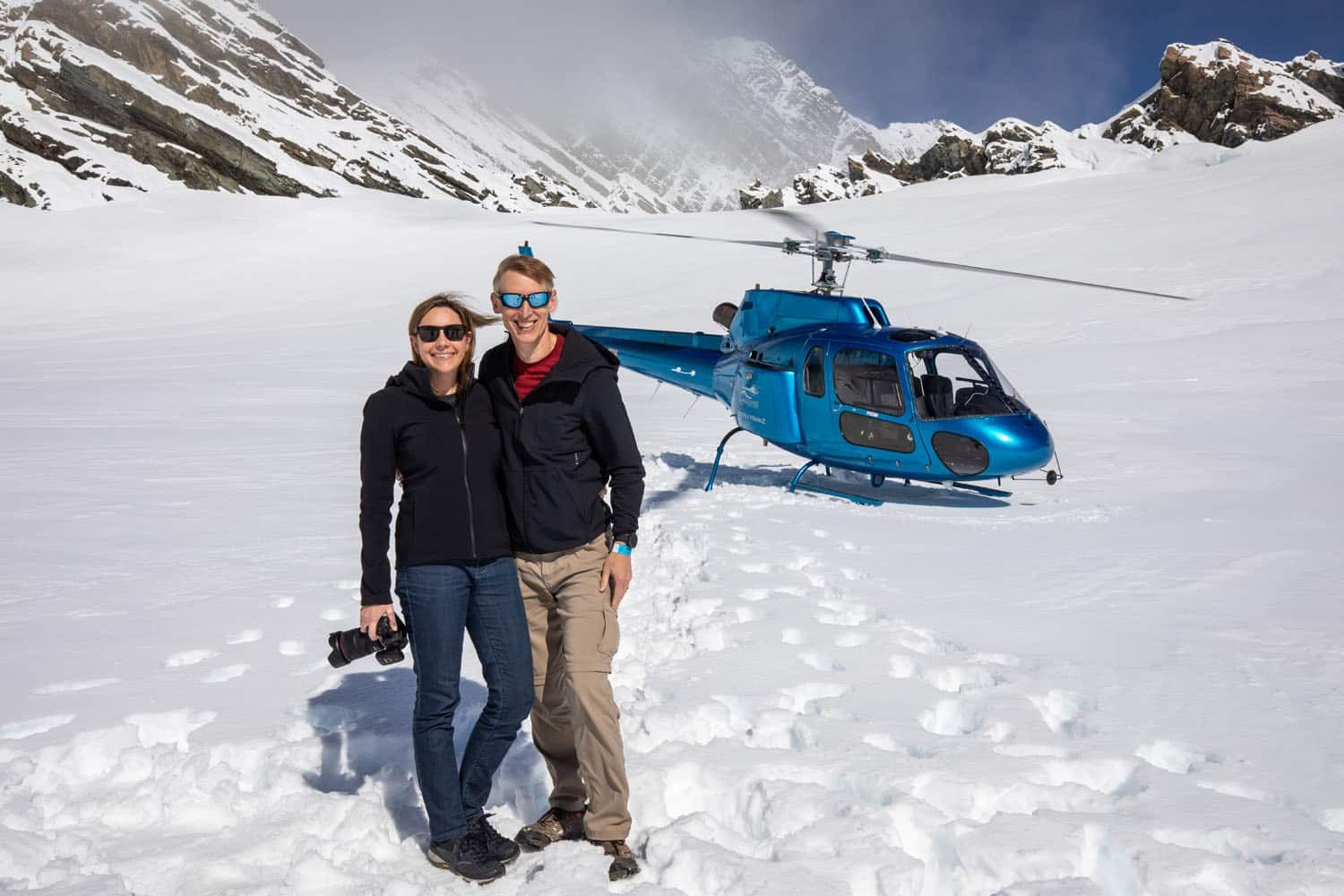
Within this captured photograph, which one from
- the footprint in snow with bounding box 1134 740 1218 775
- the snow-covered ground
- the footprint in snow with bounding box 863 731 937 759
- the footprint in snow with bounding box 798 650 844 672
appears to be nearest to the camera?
the snow-covered ground

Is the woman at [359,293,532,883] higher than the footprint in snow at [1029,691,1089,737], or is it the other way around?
the woman at [359,293,532,883]

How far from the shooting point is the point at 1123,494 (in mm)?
8109

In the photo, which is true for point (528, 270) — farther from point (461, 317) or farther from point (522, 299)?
point (461, 317)

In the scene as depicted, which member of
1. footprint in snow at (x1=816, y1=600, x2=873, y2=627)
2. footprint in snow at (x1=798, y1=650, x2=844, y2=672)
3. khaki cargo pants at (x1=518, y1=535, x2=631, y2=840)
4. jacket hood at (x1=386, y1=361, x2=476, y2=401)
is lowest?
footprint in snow at (x1=798, y1=650, x2=844, y2=672)

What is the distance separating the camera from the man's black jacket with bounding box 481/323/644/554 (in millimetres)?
2834

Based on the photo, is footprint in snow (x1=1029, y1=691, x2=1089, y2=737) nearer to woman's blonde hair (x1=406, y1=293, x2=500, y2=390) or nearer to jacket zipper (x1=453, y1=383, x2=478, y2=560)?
jacket zipper (x1=453, y1=383, x2=478, y2=560)

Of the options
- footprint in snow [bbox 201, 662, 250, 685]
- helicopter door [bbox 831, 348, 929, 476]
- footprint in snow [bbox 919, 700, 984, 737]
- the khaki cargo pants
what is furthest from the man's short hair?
helicopter door [bbox 831, 348, 929, 476]

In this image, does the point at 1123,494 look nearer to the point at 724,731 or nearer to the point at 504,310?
the point at 724,731

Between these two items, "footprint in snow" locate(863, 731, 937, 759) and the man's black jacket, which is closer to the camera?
the man's black jacket

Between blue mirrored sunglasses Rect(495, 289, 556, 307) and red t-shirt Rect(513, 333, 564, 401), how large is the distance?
163 mm

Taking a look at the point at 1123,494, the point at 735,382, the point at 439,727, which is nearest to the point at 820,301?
the point at 735,382

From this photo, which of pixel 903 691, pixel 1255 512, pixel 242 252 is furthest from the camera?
pixel 242 252

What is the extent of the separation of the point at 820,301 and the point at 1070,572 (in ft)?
11.9

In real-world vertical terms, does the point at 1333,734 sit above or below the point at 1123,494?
below
